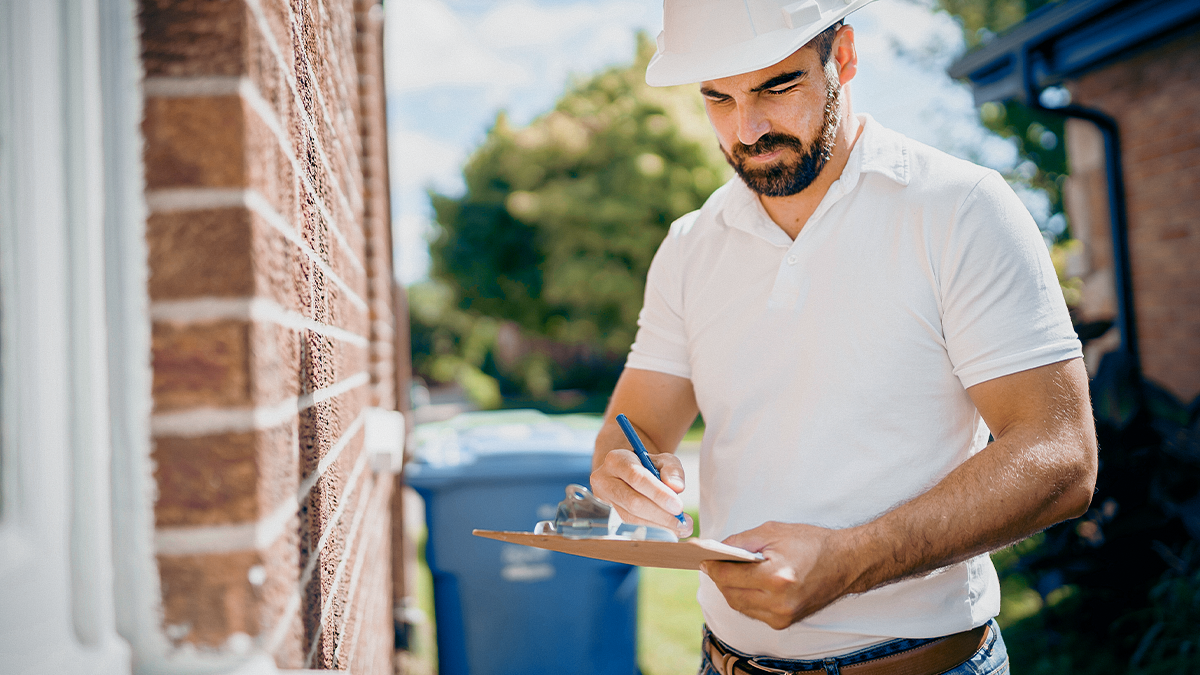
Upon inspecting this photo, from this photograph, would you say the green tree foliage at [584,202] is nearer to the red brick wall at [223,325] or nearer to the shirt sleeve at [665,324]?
the shirt sleeve at [665,324]

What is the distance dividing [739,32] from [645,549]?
106 centimetres

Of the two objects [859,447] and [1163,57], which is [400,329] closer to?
[859,447]

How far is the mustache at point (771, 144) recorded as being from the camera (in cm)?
160

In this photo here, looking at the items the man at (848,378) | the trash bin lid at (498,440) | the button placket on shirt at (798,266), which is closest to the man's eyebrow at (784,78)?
the man at (848,378)

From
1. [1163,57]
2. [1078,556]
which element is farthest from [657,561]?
[1163,57]

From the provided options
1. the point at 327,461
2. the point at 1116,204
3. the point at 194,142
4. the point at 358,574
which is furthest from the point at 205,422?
the point at 1116,204

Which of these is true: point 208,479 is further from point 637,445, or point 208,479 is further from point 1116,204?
point 1116,204

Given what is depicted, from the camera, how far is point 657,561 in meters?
1.27

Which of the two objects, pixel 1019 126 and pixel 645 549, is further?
pixel 1019 126

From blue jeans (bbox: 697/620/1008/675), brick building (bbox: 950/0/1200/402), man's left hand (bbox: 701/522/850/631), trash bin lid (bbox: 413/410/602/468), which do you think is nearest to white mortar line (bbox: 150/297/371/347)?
man's left hand (bbox: 701/522/850/631)

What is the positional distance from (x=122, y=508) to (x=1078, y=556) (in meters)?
3.99

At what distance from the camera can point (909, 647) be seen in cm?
145

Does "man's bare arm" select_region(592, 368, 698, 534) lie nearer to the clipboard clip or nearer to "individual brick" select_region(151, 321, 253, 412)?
the clipboard clip

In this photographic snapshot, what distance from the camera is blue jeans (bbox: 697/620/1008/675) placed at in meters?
1.45
